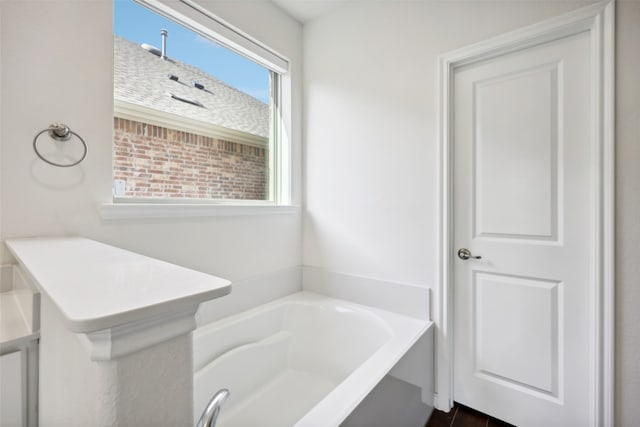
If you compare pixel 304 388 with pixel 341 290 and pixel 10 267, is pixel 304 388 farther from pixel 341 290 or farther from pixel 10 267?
pixel 10 267

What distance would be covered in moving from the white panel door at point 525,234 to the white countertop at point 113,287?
160 cm

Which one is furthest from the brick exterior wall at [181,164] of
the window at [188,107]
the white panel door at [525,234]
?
the white panel door at [525,234]

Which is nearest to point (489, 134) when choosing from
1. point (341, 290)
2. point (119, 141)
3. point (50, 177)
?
point (341, 290)

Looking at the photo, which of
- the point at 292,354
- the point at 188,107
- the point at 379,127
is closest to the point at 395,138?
the point at 379,127

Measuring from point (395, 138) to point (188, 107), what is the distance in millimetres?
1282

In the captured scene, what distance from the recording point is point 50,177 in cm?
118

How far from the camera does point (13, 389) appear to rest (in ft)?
2.40

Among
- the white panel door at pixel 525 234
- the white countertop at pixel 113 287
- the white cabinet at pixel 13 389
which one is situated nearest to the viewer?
the white countertop at pixel 113 287

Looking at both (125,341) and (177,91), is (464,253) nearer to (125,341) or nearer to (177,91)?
(125,341)

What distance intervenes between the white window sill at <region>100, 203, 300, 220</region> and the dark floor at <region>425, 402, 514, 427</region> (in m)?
1.60

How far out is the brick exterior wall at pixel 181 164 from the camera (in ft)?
4.86

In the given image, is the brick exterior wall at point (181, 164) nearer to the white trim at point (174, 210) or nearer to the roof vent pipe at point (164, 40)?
the white trim at point (174, 210)

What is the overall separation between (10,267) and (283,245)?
4.68 feet

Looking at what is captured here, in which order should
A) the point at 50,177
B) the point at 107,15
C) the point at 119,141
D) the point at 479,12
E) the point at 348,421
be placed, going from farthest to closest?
the point at 479,12 → the point at 119,141 → the point at 107,15 → the point at 50,177 → the point at 348,421
